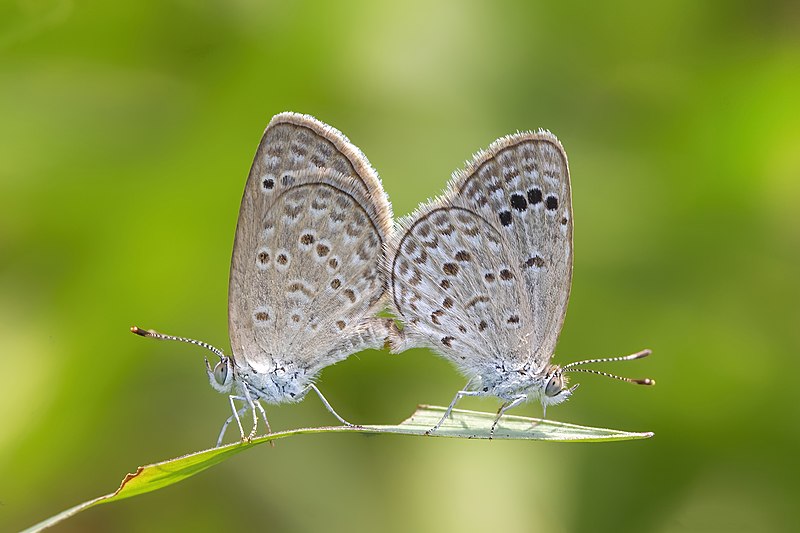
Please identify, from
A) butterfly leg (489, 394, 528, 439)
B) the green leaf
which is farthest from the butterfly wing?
the green leaf

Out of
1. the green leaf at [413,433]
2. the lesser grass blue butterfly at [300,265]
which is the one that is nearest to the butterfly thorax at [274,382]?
the lesser grass blue butterfly at [300,265]

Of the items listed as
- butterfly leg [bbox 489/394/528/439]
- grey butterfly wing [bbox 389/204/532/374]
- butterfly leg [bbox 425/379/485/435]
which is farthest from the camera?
grey butterfly wing [bbox 389/204/532/374]

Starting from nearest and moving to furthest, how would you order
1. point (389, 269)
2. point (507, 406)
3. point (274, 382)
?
point (507, 406) < point (274, 382) < point (389, 269)

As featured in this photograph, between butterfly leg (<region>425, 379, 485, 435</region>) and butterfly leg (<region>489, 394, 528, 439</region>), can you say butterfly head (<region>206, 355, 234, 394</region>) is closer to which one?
butterfly leg (<region>425, 379, 485, 435</region>)

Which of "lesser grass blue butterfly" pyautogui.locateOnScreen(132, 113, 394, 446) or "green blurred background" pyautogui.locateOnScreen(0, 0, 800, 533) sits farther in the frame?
"green blurred background" pyautogui.locateOnScreen(0, 0, 800, 533)

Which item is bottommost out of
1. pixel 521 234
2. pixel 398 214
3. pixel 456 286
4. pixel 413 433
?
pixel 413 433

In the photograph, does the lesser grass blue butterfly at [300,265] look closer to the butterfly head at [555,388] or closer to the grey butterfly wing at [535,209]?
the grey butterfly wing at [535,209]

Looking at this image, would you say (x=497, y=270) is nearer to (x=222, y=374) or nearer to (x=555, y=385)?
(x=555, y=385)

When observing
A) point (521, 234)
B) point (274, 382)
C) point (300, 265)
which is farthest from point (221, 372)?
point (521, 234)
